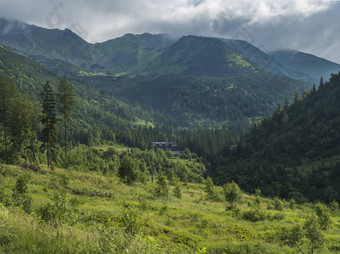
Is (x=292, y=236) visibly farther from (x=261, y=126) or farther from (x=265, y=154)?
(x=261, y=126)

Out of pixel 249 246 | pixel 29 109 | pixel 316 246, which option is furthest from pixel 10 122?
pixel 316 246

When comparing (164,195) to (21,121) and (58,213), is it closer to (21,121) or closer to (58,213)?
(58,213)

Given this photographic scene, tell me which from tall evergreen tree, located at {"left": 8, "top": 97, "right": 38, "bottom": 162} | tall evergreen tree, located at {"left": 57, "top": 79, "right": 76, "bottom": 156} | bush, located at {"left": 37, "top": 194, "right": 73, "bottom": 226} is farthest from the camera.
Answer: tall evergreen tree, located at {"left": 57, "top": 79, "right": 76, "bottom": 156}

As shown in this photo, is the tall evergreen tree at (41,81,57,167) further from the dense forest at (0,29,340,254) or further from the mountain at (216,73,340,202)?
the mountain at (216,73,340,202)

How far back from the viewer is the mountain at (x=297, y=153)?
83562 mm

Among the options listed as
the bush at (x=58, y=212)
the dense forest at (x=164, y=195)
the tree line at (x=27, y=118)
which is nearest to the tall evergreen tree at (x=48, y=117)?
the tree line at (x=27, y=118)

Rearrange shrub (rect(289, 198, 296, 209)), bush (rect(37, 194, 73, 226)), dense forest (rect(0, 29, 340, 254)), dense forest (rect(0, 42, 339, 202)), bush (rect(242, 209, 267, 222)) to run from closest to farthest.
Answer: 1. dense forest (rect(0, 29, 340, 254))
2. bush (rect(37, 194, 73, 226))
3. bush (rect(242, 209, 267, 222))
4. shrub (rect(289, 198, 296, 209))
5. dense forest (rect(0, 42, 339, 202))

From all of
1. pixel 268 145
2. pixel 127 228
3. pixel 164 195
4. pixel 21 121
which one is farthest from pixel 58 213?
pixel 268 145

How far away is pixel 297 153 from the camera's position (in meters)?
121

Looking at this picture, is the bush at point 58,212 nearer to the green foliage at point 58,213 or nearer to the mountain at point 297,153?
the green foliage at point 58,213

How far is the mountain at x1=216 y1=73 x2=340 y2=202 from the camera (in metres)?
83.6

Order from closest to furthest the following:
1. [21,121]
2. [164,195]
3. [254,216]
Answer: [254,216] < [164,195] < [21,121]

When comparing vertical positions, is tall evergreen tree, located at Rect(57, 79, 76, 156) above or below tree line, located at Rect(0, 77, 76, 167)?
above

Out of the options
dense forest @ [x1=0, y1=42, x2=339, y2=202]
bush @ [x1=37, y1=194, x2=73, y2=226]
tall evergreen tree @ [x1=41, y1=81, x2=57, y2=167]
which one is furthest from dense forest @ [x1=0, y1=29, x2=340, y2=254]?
dense forest @ [x1=0, y1=42, x2=339, y2=202]
